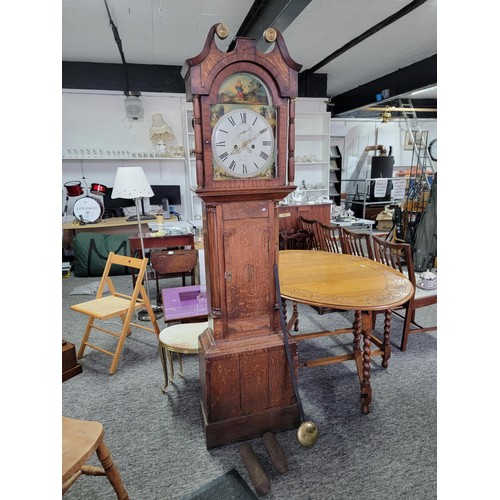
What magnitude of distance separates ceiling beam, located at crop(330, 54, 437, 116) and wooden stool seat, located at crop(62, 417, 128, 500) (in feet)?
19.4

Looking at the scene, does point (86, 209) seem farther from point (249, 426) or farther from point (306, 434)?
point (306, 434)

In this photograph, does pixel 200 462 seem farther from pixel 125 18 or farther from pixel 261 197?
pixel 125 18

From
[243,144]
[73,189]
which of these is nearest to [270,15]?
[243,144]

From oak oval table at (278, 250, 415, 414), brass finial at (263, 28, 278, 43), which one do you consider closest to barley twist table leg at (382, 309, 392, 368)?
oak oval table at (278, 250, 415, 414)

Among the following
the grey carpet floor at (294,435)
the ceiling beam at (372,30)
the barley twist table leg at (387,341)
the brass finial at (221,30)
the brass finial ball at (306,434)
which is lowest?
the grey carpet floor at (294,435)

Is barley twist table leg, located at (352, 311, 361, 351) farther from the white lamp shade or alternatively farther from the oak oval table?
the white lamp shade

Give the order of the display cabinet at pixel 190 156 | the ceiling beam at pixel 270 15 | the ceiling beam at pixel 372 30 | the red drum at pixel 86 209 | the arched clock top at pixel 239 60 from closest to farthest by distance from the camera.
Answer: the arched clock top at pixel 239 60 < the ceiling beam at pixel 270 15 < the ceiling beam at pixel 372 30 < the red drum at pixel 86 209 < the display cabinet at pixel 190 156

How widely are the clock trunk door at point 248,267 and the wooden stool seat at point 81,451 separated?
737mm

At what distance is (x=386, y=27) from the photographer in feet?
13.6

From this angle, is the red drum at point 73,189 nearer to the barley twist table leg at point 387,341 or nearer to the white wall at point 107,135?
the white wall at point 107,135

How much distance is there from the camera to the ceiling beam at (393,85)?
522 cm

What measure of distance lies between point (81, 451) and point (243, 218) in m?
1.15

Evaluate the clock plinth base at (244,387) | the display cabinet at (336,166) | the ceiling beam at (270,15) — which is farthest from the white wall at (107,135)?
the clock plinth base at (244,387)

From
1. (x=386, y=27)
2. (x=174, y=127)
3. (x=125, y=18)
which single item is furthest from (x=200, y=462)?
(x=174, y=127)
